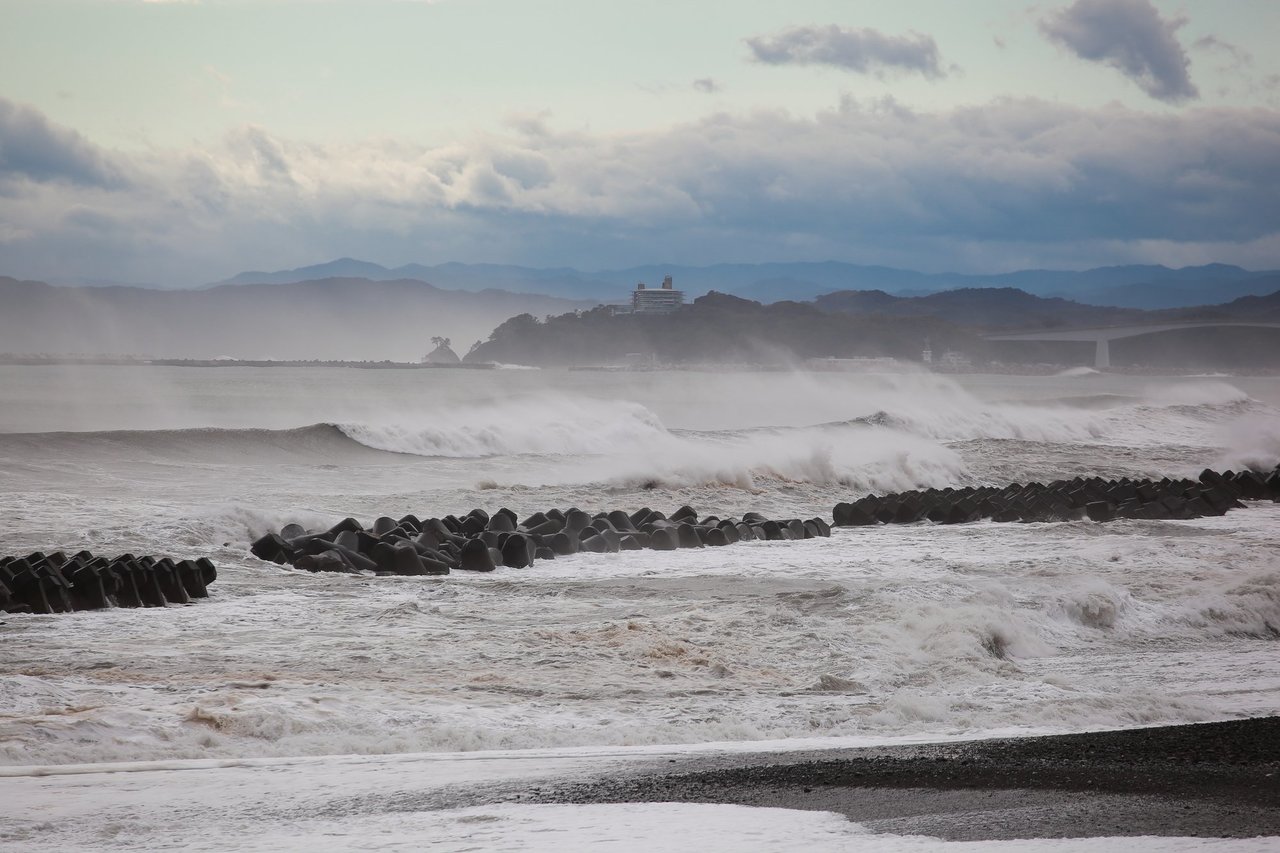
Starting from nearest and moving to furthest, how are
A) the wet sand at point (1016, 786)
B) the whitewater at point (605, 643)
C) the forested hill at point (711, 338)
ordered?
the wet sand at point (1016, 786), the whitewater at point (605, 643), the forested hill at point (711, 338)

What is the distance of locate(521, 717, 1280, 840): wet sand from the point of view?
473 centimetres

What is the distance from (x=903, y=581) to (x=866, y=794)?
6490 mm

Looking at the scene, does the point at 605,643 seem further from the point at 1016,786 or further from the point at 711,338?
the point at 711,338

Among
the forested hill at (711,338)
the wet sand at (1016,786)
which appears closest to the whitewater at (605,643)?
the wet sand at (1016,786)

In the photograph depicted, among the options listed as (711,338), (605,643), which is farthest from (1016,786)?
(711,338)

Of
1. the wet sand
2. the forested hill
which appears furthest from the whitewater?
the forested hill

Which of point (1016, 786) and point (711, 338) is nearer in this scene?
point (1016, 786)

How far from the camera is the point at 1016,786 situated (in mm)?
5305

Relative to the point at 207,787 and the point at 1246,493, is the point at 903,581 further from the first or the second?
the point at 1246,493

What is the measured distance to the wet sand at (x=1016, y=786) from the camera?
4727 mm

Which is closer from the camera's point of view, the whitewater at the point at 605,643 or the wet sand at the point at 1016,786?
the wet sand at the point at 1016,786

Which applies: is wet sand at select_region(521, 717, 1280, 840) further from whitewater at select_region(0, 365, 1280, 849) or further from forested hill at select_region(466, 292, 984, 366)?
forested hill at select_region(466, 292, 984, 366)

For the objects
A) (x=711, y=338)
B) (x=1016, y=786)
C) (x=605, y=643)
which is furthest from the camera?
(x=711, y=338)

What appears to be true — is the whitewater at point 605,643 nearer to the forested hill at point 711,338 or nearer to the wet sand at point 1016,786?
the wet sand at point 1016,786
